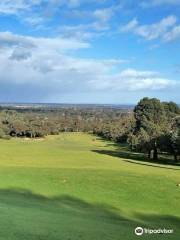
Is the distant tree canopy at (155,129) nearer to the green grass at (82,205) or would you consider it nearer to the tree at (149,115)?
the tree at (149,115)

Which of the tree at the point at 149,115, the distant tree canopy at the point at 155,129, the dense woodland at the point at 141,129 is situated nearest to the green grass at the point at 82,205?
the distant tree canopy at the point at 155,129

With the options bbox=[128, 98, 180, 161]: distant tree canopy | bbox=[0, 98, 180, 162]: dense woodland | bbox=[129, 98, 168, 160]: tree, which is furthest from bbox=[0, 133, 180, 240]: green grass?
bbox=[129, 98, 168, 160]: tree

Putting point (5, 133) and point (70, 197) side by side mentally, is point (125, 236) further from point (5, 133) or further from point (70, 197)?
point (5, 133)

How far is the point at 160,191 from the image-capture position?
36.0 meters

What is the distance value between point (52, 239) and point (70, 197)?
17474 mm

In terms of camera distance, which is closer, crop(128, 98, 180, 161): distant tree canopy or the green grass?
the green grass

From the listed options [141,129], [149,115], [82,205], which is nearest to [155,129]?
[141,129]

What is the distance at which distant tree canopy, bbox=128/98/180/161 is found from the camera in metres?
73.0

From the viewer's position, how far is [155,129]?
279 feet

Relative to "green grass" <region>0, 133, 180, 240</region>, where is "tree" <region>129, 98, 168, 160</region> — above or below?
above

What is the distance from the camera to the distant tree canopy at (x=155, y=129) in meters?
73.0

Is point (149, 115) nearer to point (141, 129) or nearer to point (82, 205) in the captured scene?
point (141, 129)

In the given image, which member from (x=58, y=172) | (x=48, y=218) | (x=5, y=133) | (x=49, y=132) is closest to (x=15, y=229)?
(x=48, y=218)

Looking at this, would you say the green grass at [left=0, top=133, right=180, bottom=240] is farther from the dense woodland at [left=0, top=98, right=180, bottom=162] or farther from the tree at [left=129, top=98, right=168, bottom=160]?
the tree at [left=129, top=98, right=168, bottom=160]
